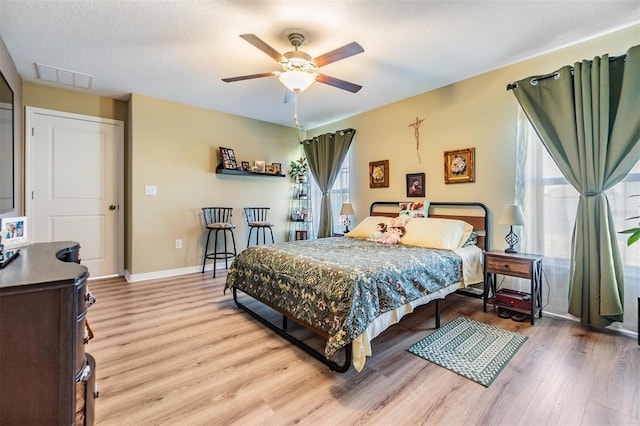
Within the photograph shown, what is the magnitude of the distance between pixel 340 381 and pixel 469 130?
9.83ft

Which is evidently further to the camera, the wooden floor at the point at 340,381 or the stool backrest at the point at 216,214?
the stool backrest at the point at 216,214

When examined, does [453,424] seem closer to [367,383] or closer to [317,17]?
[367,383]

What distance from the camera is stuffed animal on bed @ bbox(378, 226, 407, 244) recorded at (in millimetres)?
3238

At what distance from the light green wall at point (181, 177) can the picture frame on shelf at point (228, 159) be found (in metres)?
0.14

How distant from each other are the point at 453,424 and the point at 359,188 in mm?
3565

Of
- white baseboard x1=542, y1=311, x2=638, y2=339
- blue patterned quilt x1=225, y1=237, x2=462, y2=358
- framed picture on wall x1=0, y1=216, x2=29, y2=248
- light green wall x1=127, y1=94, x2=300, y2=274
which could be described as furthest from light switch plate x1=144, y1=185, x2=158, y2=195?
white baseboard x1=542, y1=311, x2=638, y2=339

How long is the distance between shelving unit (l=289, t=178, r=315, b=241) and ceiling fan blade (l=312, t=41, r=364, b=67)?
10.9 ft

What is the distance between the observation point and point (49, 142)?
364cm

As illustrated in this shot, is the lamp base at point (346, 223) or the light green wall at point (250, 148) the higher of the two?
the light green wall at point (250, 148)

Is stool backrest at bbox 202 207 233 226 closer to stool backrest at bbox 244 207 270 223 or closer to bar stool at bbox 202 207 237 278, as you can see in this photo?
bar stool at bbox 202 207 237 278

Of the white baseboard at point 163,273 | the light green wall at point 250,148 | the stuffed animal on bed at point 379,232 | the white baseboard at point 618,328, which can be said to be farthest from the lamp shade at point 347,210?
the white baseboard at point 618,328

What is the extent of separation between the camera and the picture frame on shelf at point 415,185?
381cm

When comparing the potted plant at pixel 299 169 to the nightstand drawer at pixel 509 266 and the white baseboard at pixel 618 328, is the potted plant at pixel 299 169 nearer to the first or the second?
the nightstand drawer at pixel 509 266

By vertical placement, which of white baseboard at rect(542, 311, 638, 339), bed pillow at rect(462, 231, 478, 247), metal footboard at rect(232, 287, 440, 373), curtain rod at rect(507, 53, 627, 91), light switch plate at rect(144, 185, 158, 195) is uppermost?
curtain rod at rect(507, 53, 627, 91)
